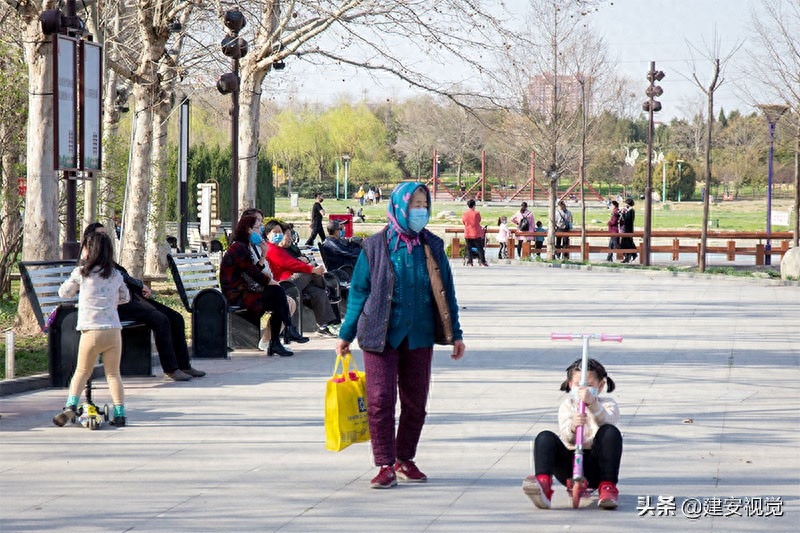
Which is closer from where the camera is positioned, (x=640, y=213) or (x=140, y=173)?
(x=140, y=173)

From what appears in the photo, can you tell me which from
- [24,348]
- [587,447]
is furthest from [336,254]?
[587,447]

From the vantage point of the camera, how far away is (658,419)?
9.22 m

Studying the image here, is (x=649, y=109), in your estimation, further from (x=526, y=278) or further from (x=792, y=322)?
(x=792, y=322)

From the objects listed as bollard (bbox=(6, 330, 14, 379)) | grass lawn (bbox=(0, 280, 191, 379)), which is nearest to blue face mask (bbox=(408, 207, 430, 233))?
bollard (bbox=(6, 330, 14, 379))

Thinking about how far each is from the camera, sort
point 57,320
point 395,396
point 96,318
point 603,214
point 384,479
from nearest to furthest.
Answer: point 384,479
point 395,396
point 96,318
point 57,320
point 603,214

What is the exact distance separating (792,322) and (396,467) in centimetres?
1165

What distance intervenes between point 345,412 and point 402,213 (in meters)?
1.16

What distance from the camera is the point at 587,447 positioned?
634cm

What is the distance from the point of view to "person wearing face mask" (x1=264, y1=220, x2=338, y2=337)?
46.8 feet

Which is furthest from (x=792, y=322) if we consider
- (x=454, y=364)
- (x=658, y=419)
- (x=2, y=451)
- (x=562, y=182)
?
(x=562, y=182)

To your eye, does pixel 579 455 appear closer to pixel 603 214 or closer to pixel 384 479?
pixel 384 479

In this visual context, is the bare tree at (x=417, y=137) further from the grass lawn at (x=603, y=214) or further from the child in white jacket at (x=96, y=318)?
the child in white jacket at (x=96, y=318)

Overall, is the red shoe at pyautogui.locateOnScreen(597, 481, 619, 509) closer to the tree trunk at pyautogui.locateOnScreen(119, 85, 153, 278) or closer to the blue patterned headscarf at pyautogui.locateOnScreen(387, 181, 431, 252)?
the blue patterned headscarf at pyautogui.locateOnScreen(387, 181, 431, 252)

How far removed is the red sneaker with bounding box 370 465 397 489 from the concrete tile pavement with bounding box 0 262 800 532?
59 mm
